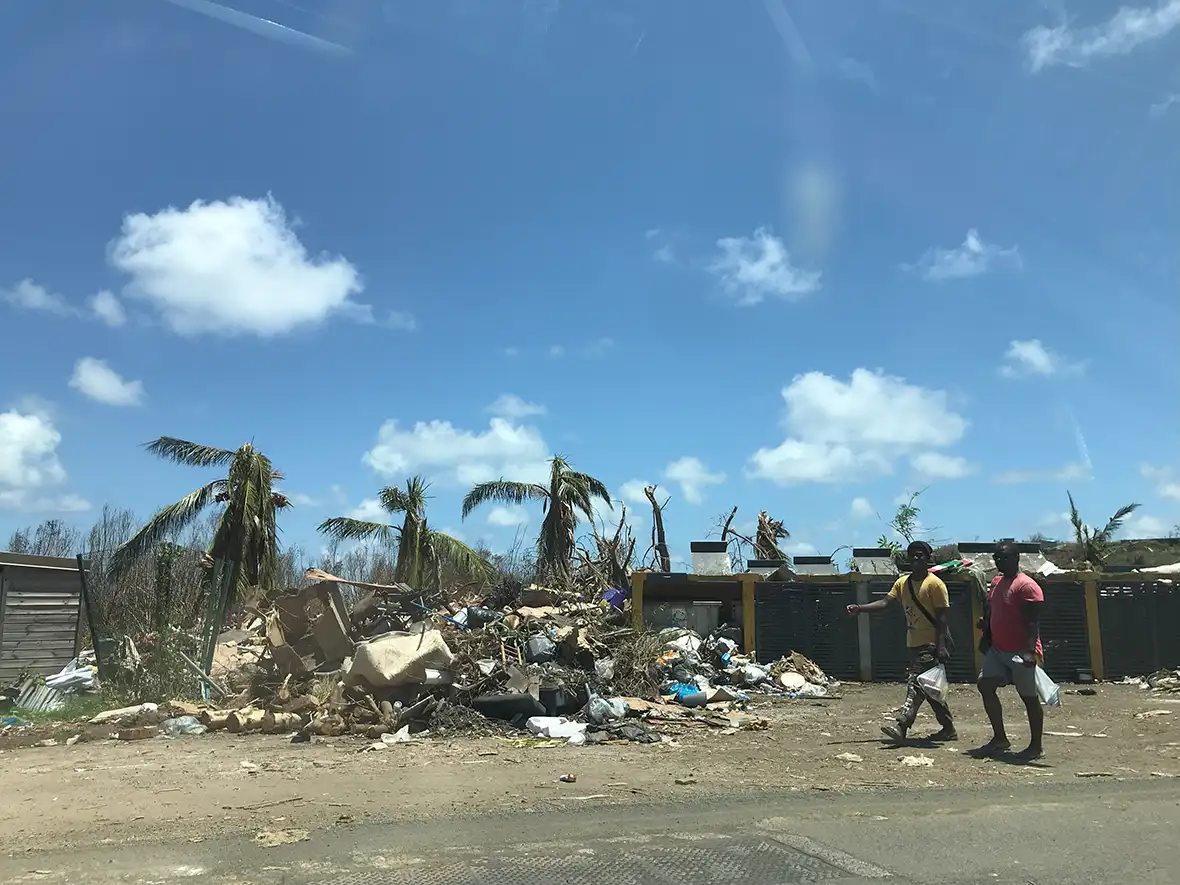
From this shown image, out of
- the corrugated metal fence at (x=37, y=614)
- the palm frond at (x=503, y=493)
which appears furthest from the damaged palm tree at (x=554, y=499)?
the corrugated metal fence at (x=37, y=614)

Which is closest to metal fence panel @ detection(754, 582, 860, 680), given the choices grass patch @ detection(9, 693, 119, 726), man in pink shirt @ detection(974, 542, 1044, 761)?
man in pink shirt @ detection(974, 542, 1044, 761)

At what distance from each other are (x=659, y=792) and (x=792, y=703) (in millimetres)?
→ 6626

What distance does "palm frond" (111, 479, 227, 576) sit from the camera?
1970 centimetres

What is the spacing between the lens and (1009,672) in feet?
26.4

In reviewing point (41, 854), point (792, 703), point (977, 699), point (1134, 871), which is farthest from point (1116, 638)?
point (41, 854)

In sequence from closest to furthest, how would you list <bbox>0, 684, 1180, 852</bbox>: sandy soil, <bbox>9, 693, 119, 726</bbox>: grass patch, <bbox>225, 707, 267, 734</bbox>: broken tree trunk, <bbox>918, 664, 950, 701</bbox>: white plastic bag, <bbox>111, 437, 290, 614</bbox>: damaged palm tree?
<bbox>0, 684, 1180, 852</bbox>: sandy soil → <bbox>918, 664, 950, 701</bbox>: white plastic bag → <bbox>225, 707, 267, 734</bbox>: broken tree trunk → <bbox>9, 693, 119, 726</bbox>: grass patch → <bbox>111, 437, 290, 614</bbox>: damaged palm tree

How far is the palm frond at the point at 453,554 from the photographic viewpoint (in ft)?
74.6

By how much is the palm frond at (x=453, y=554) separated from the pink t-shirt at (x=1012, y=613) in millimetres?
15761

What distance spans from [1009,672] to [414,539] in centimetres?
1678

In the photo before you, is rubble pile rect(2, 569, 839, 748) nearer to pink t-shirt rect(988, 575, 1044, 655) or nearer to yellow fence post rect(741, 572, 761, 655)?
yellow fence post rect(741, 572, 761, 655)

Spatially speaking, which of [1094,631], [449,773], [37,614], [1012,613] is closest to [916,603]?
[1012,613]

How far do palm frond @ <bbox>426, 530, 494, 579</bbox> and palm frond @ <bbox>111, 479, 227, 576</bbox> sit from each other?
5265 mm

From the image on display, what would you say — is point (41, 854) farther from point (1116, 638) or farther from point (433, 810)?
point (1116, 638)

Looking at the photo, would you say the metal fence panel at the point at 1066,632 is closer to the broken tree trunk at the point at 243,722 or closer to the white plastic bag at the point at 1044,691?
the white plastic bag at the point at 1044,691
